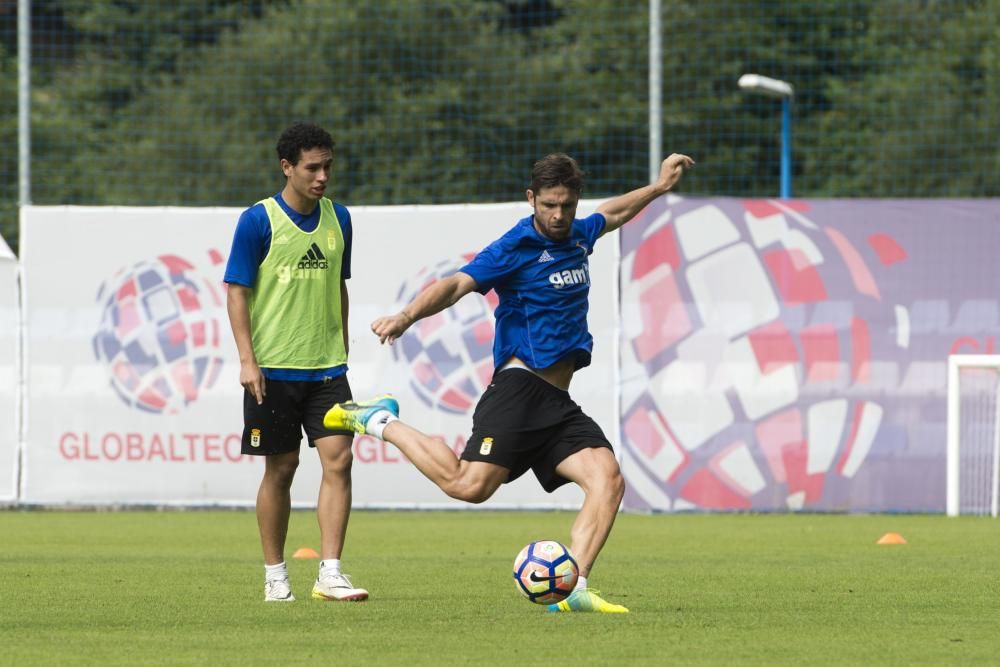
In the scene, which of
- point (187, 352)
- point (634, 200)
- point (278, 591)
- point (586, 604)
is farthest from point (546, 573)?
point (187, 352)

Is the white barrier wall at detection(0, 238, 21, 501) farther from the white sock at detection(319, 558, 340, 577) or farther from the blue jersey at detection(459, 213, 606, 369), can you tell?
the blue jersey at detection(459, 213, 606, 369)

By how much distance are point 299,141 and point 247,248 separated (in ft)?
1.71

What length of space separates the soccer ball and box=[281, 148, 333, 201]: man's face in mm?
1918

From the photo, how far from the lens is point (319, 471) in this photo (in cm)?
1634

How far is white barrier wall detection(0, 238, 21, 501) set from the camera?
16594 mm

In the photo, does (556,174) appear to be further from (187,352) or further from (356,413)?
(187,352)

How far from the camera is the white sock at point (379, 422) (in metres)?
8.41

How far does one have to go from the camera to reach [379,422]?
27.7 feet

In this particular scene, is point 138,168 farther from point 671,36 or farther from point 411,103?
point 671,36

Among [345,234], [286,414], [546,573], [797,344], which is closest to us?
[546,573]

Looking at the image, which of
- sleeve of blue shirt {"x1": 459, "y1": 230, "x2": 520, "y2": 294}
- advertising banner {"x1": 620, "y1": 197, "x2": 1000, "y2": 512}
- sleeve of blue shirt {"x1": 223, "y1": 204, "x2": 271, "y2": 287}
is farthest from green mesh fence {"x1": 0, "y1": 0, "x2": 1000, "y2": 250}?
sleeve of blue shirt {"x1": 459, "y1": 230, "x2": 520, "y2": 294}

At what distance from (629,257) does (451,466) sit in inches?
316

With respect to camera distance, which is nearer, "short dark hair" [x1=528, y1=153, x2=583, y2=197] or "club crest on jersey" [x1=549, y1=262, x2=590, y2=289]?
"short dark hair" [x1=528, y1=153, x2=583, y2=197]

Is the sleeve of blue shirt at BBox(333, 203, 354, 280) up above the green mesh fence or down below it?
above
